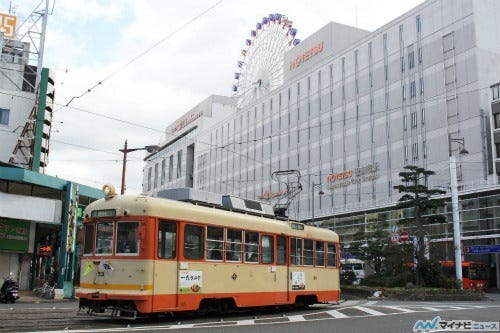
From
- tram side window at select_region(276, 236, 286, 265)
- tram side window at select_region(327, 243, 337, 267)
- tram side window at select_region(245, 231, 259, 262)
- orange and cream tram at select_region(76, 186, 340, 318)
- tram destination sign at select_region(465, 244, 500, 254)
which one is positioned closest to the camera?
orange and cream tram at select_region(76, 186, 340, 318)

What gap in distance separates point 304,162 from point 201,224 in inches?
2174

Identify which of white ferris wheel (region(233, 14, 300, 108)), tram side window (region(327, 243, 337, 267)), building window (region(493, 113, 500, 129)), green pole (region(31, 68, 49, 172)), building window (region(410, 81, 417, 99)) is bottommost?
tram side window (region(327, 243, 337, 267))

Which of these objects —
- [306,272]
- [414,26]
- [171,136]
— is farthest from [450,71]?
[171,136]

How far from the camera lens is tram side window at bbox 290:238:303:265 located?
1770 centimetres

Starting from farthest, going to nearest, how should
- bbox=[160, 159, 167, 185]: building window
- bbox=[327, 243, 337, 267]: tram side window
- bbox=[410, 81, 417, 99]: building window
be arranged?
1. bbox=[160, 159, 167, 185]: building window
2. bbox=[410, 81, 417, 99]: building window
3. bbox=[327, 243, 337, 267]: tram side window

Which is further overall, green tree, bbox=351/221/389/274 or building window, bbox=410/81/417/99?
building window, bbox=410/81/417/99

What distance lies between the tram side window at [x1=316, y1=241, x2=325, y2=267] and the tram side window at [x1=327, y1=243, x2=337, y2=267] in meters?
0.46

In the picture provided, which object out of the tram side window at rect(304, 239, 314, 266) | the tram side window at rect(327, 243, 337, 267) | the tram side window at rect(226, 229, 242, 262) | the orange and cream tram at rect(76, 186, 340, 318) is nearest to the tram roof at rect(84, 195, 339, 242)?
the orange and cream tram at rect(76, 186, 340, 318)

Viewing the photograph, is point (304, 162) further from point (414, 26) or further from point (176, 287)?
point (176, 287)

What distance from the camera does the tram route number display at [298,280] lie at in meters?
17.6

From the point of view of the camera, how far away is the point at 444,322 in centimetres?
1396

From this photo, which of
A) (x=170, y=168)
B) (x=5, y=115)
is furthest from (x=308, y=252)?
(x=170, y=168)

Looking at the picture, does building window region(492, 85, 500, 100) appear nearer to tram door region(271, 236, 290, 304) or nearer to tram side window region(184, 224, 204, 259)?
tram door region(271, 236, 290, 304)

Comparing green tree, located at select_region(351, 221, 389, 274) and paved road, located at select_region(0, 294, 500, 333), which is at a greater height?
green tree, located at select_region(351, 221, 389, 274)
